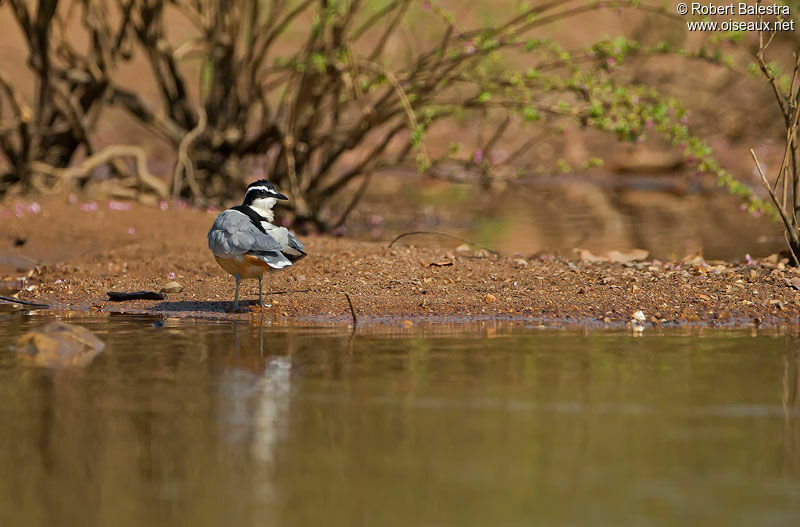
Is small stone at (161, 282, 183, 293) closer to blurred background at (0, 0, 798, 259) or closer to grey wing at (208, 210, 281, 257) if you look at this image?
grey wing at (208, 210, 281, 257)

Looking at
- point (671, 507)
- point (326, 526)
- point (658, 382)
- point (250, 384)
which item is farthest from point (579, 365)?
point (326, 526)

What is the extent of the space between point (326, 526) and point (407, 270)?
5763 millimetres

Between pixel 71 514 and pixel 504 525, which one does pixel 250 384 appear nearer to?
pixel 71 514

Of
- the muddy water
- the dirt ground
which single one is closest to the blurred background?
the dirt ground

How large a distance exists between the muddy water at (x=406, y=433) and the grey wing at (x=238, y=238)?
0.80m

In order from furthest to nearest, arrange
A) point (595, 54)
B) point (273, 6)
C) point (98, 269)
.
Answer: point (273, 6), point (595, 54), point (98, 269)

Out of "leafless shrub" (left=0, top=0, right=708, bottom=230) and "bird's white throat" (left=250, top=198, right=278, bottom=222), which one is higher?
"leafless shrub" (left=0, top=0, right=708, bottom=230)

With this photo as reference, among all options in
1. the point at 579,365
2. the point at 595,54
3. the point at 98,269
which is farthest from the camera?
the point at 595,54

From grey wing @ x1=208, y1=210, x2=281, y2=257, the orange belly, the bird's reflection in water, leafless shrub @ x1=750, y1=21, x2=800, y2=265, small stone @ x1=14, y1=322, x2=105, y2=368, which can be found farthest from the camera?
leafless shrub @ x1=750, y1=21, x2=800, y2=265

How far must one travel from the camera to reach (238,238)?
26.0 feet

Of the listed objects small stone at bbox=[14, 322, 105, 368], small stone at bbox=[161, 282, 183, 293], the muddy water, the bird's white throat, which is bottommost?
the muddy water

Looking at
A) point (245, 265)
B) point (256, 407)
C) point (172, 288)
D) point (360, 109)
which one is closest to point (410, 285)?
point (245, 265)

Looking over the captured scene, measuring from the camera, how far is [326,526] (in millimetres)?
3883

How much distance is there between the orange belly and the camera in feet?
26.2
